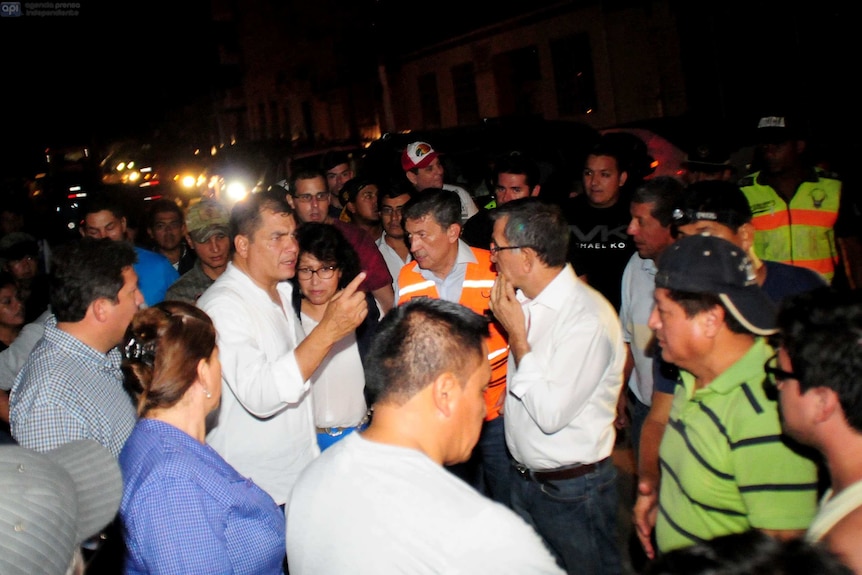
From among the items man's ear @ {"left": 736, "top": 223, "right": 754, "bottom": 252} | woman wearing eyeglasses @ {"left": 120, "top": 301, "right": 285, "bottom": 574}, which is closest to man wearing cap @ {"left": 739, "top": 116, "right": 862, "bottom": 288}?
man's ear @ {"left": 736, "top": 223, "right": 754, "bottom": 252}

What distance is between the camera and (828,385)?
6.55 feet

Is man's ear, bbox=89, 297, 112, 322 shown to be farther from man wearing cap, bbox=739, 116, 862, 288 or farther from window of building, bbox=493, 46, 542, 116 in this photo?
window of building, bbox=493, 46, 542, 116

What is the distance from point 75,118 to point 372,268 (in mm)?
30839

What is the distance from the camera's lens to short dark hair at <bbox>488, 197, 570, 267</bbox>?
3.57 meters

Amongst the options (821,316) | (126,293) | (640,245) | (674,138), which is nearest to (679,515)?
(821,316)

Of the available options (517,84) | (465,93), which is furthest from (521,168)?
(465,93)

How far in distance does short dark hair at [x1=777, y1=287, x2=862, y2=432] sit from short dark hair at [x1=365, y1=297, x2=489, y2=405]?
2.78 ft

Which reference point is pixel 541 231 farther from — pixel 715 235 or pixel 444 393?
pixel 444 393

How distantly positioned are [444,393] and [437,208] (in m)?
2.68

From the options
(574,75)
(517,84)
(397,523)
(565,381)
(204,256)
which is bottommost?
(565,381)

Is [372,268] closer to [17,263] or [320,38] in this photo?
[17,263]

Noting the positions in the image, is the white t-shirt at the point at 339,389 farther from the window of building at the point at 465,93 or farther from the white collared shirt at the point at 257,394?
the window of building at the point at 465,93

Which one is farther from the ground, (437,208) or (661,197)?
(437,208)

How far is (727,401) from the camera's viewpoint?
2.54 metres
